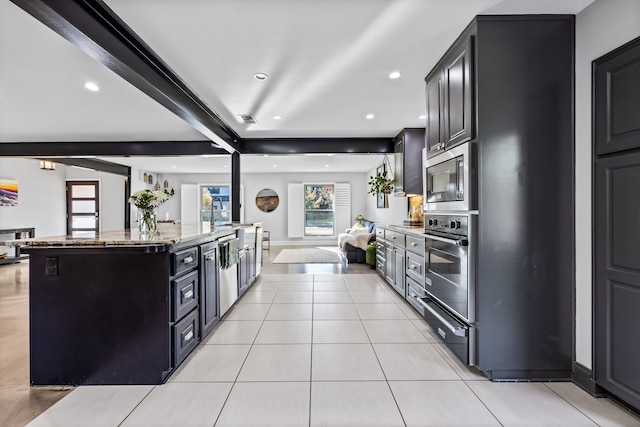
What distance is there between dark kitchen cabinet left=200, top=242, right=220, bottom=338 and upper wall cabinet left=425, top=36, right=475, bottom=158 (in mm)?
2196

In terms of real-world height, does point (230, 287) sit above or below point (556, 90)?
below

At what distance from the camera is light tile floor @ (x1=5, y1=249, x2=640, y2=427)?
5.53ft

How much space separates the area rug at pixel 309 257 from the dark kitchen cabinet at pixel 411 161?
8.58 ft

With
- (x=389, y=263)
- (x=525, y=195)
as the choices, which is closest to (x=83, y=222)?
(x=389, y=263)

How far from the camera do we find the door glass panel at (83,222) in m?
8.55

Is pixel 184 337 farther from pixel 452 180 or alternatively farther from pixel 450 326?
pixel 452 180

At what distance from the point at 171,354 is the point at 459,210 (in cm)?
224

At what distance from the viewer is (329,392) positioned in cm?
192

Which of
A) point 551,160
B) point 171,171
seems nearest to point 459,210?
point 551,160

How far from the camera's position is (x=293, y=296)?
4.05 meters

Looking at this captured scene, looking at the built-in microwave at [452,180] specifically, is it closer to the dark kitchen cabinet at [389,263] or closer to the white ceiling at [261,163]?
the dark kitchen cabinet at [389,263]

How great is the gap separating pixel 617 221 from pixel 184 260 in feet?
8.94

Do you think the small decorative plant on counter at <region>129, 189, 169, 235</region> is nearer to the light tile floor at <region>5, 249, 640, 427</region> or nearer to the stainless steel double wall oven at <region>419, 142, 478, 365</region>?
the light tile floor at <region>5, 249, 640, 427</region>

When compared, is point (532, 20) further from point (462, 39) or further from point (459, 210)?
point (459, 210)
